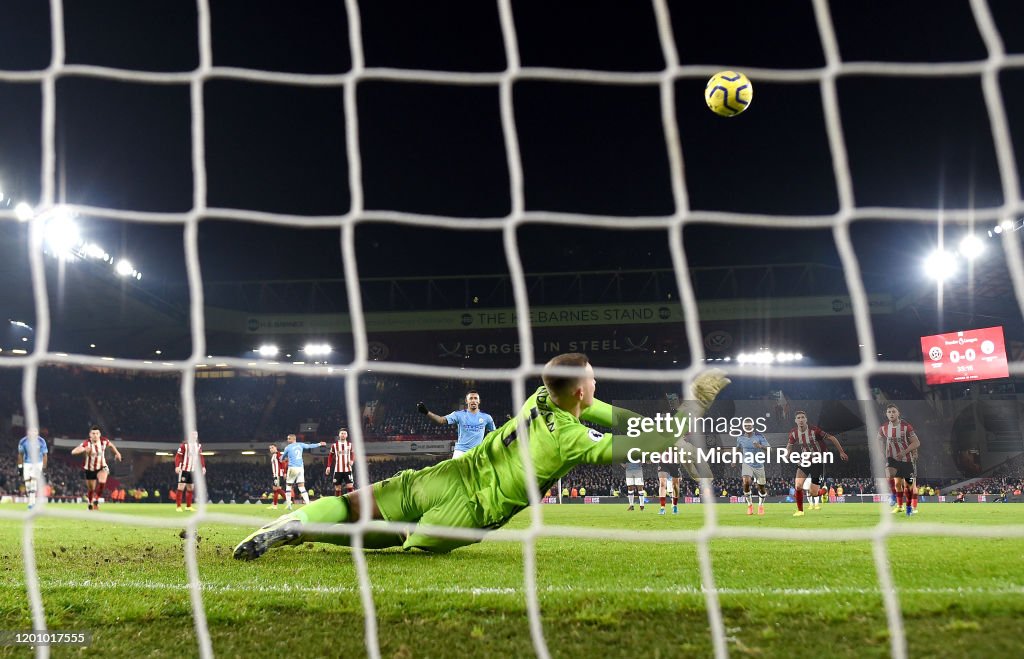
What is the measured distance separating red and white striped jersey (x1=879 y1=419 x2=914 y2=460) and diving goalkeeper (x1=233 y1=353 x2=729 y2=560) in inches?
326

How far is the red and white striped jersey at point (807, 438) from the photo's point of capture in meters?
11.4

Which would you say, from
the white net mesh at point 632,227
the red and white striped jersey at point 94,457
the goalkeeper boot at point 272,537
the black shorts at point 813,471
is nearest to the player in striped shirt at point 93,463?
the red and white striped jersey at point 94,457

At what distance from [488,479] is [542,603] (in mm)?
1391

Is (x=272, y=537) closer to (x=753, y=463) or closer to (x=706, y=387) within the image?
(x=706, y=387)

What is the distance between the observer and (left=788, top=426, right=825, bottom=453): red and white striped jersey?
37.3ft

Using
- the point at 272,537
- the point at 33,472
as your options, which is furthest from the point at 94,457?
the point at 272,537

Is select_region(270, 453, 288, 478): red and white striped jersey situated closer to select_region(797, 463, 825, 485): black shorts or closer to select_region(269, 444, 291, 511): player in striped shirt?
select_region(269, 444, 291, 511): player in striped shirt

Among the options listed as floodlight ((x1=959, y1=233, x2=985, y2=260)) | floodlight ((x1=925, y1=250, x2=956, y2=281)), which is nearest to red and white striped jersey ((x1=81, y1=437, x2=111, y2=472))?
floodlight ((x1=959, y1=233, x2=985, y2=260))

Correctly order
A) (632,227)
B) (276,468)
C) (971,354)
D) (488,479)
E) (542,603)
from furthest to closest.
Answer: (971,354) < (276,468) < (488,479) < (542,603) < (632,227)

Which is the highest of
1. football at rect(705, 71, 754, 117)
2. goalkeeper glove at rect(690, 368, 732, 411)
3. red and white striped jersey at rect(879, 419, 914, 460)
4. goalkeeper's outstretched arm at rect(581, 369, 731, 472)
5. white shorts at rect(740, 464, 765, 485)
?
football at rect(705, 71, 754, 117)

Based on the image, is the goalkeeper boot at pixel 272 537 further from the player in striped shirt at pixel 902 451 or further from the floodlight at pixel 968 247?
the floodlight at pixel 968 247

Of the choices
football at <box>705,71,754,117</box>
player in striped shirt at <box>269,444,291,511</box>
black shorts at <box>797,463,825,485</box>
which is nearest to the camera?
football at <box>705,71,754,117</box>

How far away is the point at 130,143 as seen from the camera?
64.4 ft

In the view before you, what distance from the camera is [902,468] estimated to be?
11.4 m
